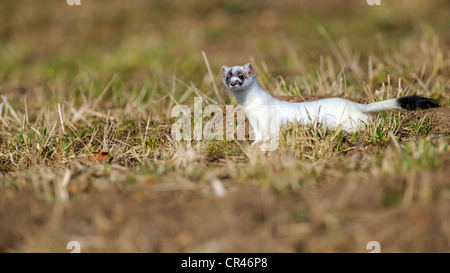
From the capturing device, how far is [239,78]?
348 cm

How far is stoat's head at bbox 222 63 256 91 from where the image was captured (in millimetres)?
3449

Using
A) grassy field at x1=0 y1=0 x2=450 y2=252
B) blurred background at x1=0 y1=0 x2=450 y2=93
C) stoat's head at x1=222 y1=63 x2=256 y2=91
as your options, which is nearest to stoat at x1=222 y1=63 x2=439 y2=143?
stoat's head at x1=222 y1=63 x2=256 y2=91

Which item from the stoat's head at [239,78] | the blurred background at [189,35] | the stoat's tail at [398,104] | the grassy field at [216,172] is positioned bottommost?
the grassy field at [216,172]

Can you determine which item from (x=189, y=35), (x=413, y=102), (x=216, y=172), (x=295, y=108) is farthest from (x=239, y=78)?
(x=189, y=35)

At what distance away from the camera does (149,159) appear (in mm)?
3361

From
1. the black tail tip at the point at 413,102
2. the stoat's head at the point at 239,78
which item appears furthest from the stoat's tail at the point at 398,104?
the stoat's head at the point at 239,78

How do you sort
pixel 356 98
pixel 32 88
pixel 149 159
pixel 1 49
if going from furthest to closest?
1. pixel 1 49
2. pixel 32 88
3. pixel 356 98
4. pixel 149 159

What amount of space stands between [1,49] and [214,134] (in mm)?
5894

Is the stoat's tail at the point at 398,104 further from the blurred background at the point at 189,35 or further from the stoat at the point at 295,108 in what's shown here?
the blurred background at the point at 189,35

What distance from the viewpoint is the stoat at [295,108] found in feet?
11.3

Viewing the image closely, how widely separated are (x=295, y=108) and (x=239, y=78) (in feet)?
1.48

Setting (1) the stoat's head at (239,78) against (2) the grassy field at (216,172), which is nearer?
(2) the grassy field at (216,172)
